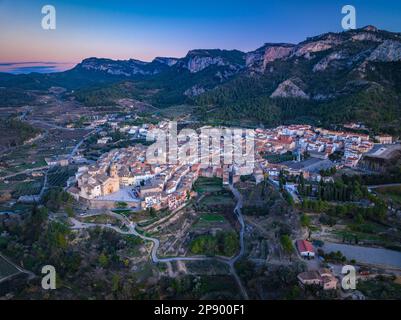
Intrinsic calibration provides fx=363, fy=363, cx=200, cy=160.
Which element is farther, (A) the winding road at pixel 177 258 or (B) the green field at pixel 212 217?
(B) the green field at pixel 212 217

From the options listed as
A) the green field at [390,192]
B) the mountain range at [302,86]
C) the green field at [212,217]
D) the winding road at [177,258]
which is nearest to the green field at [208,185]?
the winding road at [177,258]

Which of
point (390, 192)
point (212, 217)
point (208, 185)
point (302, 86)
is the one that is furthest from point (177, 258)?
point (302, 86)

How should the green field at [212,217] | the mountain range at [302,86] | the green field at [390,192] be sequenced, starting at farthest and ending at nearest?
the mountain range at [302,86]
the green field at [390,192]
the green field at [212,217]

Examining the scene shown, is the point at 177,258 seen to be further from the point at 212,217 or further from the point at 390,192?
the point at 390,192

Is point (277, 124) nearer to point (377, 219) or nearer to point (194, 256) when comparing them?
point (377, 219)

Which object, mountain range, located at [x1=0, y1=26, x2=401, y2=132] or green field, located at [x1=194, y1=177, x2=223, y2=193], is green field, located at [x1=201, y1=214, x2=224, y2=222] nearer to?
green field, located at [x1=194, y1=177, x2=223, y2=193]

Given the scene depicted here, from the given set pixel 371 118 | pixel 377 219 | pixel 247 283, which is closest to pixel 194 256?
pixel 247 283

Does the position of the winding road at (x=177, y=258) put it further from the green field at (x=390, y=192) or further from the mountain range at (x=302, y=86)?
the mountain range at (x=302, y=86)

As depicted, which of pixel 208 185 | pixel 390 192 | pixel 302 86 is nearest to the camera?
pixel 390 192
